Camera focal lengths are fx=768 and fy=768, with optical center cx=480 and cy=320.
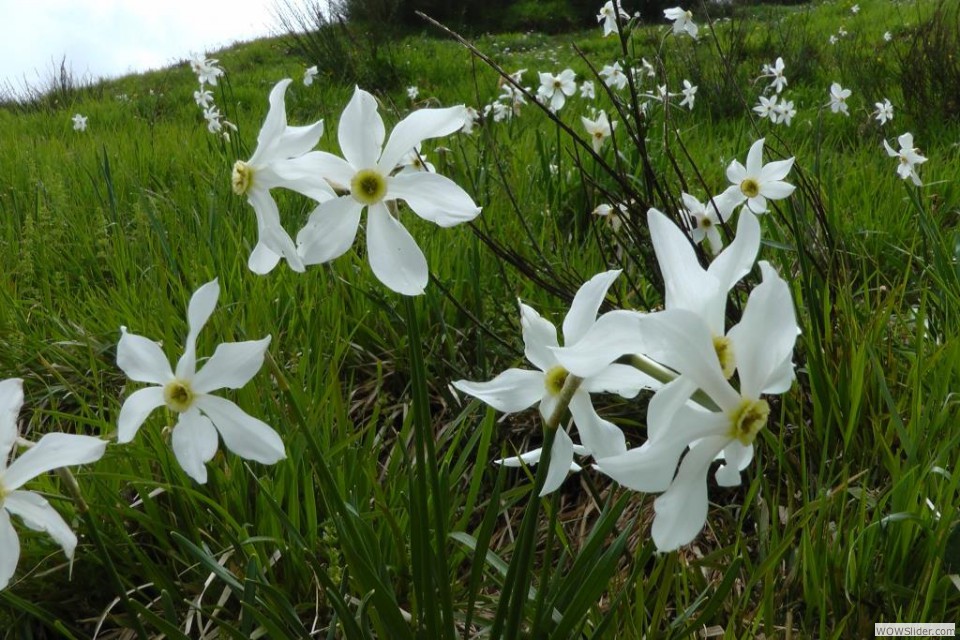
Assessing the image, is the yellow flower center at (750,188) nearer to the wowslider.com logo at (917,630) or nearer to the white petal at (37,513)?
the wowslider.com logo at (917,630)

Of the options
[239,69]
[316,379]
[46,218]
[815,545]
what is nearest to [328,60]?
[239,69]

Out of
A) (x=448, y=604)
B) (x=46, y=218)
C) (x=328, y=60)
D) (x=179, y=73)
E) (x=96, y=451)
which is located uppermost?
(x=179, y=73)

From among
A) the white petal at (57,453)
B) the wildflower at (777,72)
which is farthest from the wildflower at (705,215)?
the wildflower at (777,72)

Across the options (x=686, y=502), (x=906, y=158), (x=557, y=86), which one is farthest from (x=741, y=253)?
(x=557, y=86)

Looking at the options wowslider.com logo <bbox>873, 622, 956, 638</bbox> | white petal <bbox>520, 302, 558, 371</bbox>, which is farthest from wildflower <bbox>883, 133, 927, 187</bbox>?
white petal <bbox>520, 302, 558, 371</bbox>

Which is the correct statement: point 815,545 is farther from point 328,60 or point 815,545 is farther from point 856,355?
point 328,60

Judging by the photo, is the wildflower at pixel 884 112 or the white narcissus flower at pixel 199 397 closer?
the white narcissus flower at pixel 199 397
